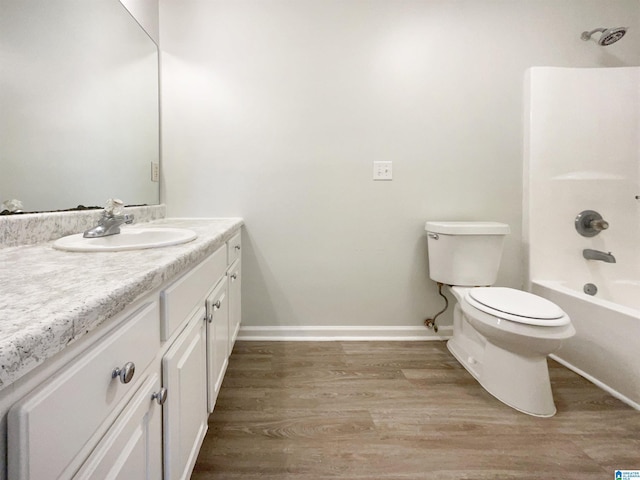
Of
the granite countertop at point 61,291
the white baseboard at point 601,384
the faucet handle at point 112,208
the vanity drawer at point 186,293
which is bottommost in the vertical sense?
the white baseboard at point 601,384

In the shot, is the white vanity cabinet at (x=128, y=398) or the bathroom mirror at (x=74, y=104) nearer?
the white vanity cabinet at (x=128, y=398)

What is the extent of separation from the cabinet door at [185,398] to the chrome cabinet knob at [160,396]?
0.07ft

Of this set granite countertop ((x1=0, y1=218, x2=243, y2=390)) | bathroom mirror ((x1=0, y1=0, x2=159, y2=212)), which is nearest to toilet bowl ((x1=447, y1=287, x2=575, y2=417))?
granite countertop ((x1=0, y1=218, x2=243, y2=390))

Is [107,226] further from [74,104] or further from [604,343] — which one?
[604,343]

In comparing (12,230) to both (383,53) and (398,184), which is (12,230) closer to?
(398,184)

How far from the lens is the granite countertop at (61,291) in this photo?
29cm

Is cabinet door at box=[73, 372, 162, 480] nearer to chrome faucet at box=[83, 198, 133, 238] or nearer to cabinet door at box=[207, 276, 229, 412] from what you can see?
cabinet door at box=[207, 276, 229, 412]

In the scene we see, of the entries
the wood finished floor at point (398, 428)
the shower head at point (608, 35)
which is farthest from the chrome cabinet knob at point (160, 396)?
the shower head at point (608, 35)

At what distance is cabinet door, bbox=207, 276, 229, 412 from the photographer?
39.6 inches

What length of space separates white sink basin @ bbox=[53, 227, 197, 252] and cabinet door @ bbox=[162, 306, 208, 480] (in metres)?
0.24

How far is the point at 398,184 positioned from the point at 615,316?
1212 mm

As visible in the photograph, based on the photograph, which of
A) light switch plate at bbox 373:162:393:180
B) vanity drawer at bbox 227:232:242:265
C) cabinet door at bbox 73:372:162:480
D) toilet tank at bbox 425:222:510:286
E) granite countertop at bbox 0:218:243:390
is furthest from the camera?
light switch plate at bbox 373:162:393:180

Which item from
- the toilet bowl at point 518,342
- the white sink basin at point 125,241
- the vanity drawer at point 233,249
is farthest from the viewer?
the vanity drawer at point 233,249

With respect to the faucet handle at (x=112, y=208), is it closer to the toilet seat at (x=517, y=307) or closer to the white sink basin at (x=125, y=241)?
the white sink basin at (x=125, y=241)
